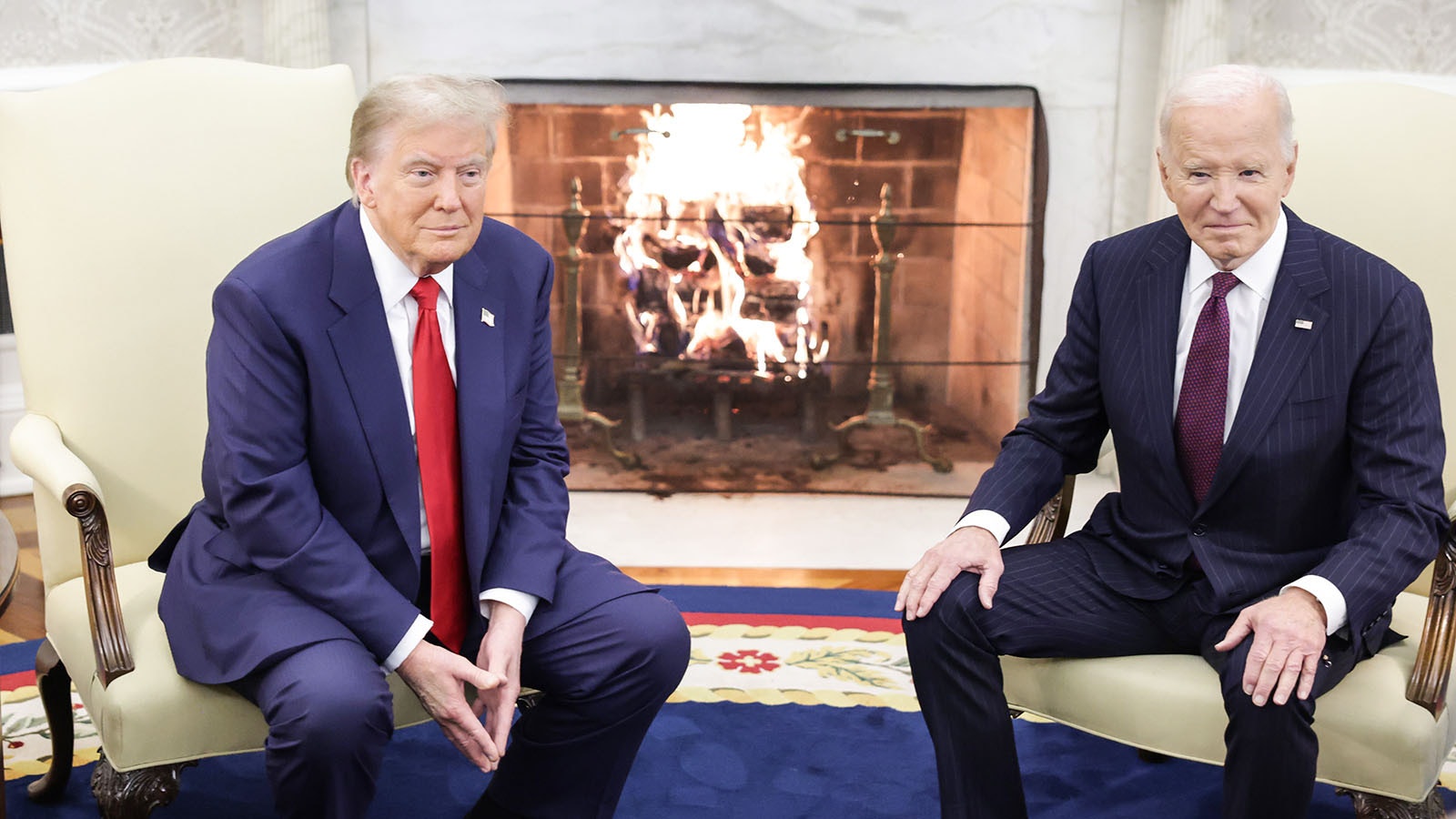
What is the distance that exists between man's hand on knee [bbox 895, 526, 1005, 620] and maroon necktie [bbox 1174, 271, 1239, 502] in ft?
0.99

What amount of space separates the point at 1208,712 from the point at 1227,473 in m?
0.33

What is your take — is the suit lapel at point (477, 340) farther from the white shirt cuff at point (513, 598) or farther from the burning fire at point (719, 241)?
the burning fire at point (719, 241)

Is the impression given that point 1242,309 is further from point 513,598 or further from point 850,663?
point 850,663

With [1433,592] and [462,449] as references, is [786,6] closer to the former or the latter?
[462,449]

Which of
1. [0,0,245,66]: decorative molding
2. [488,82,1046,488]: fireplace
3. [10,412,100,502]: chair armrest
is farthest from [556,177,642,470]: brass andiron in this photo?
[10,412,100,502]: chair armrest

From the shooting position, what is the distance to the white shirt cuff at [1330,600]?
72.9 inches

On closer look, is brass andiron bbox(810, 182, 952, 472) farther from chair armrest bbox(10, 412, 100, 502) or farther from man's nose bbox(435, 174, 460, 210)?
chair armrest bbox(10, 412, 100, 502)

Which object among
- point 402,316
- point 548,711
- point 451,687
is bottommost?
point 548,711

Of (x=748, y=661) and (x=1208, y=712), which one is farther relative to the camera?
(x=748, y=661)

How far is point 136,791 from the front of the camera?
1928 mm

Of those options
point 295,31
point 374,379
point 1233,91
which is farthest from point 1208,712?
point 295,31

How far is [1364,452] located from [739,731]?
1.22 m

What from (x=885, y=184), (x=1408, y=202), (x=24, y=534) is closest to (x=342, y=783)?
(x=1408, y=202)

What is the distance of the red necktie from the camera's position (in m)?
2.02
